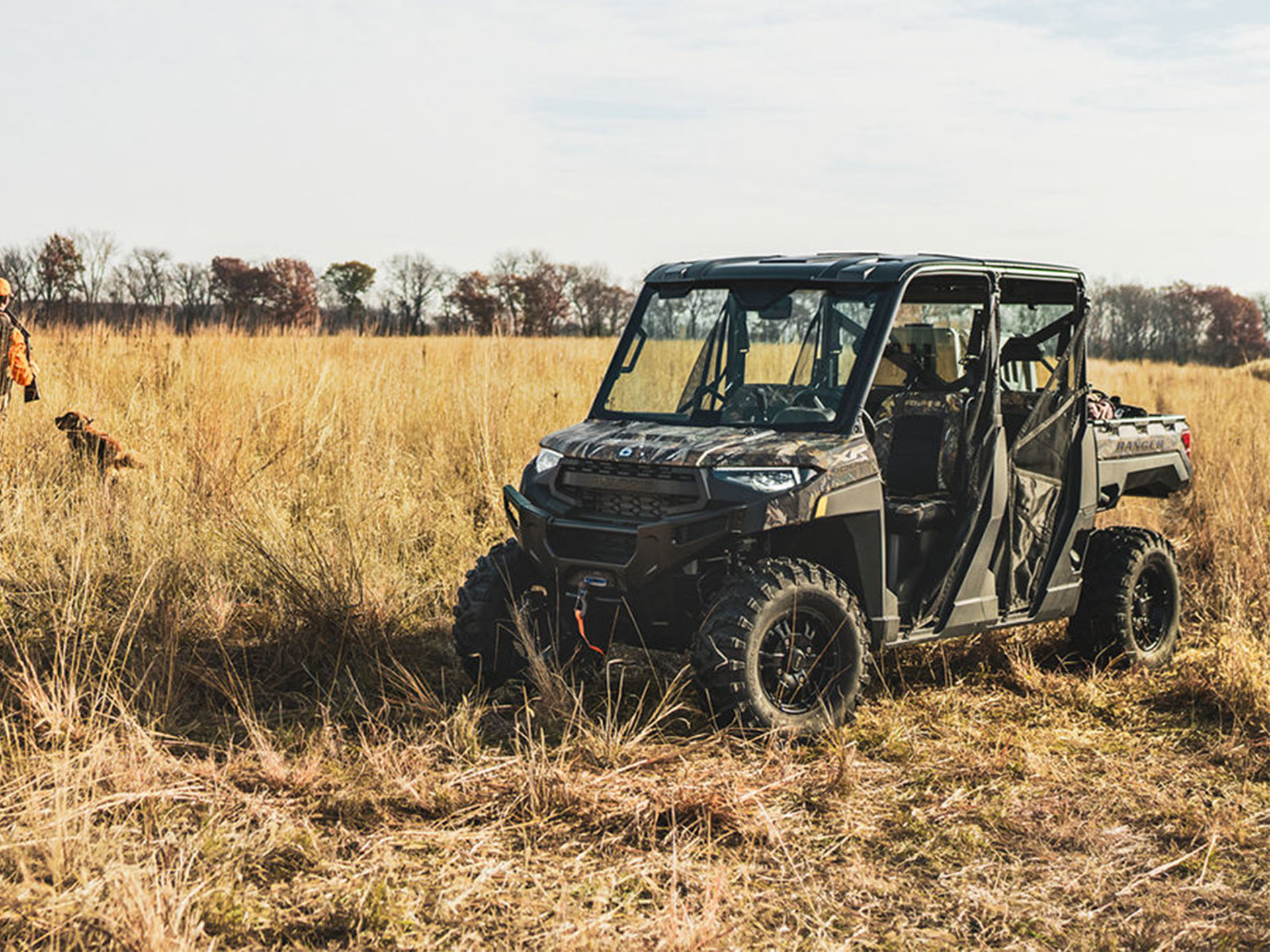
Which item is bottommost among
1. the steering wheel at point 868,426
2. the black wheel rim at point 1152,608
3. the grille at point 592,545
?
the black wheel rim at point 1152,608

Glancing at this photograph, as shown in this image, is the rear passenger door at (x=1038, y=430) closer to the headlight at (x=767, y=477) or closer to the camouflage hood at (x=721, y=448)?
the camouflage hood at (x=721, y=448)

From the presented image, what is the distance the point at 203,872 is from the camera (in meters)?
4.26

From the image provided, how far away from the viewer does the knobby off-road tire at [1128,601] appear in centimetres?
695

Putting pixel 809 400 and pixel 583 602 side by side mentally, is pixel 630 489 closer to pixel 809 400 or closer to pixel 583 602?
pixel 583 602

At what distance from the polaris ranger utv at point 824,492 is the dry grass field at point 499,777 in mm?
329

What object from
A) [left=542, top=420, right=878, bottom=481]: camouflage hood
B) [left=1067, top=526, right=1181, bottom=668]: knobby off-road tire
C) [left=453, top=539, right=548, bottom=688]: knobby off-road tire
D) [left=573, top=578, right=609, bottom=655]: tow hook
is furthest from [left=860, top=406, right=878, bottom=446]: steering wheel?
[left=1067, top=526, right=1181, bottom=668]: knobby off-road tire

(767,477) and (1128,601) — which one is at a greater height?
(767,477)

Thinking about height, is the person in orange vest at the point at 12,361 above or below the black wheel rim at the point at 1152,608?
above

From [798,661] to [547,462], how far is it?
4.48 feet

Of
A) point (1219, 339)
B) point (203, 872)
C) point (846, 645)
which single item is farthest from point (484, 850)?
point (1219, 339)

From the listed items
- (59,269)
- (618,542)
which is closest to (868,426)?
(618,542)

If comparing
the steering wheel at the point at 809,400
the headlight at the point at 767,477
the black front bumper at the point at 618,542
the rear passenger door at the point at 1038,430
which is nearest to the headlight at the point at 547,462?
the black front bumper at the point at 618,542

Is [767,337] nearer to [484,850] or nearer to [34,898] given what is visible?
[484,850]

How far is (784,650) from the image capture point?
546 centimetres
